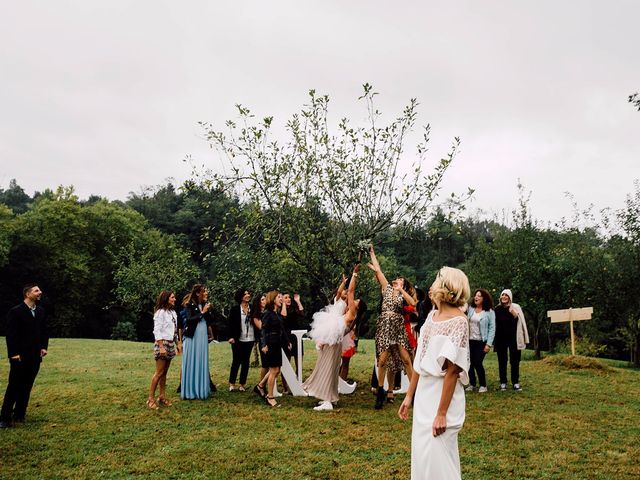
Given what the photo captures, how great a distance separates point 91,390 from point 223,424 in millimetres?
4954

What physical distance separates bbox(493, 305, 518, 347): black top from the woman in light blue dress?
22.1 feet

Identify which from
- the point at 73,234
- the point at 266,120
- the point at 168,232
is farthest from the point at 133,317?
the point at 266,120

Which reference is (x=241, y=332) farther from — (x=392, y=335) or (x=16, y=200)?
(x=16, y=200)

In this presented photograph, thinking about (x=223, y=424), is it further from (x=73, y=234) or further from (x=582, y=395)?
(x=73, y=234)

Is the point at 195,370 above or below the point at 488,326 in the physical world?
below

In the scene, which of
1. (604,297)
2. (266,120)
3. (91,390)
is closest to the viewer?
(266,120)

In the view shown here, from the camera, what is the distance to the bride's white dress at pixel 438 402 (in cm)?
428

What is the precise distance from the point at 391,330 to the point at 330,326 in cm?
123

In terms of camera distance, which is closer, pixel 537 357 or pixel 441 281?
pixel 441 281

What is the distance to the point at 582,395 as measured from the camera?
471 inches

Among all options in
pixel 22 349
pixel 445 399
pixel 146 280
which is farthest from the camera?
pixel 146 280

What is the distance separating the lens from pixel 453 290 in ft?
14.5

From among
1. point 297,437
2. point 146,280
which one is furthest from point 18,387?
point 146,280

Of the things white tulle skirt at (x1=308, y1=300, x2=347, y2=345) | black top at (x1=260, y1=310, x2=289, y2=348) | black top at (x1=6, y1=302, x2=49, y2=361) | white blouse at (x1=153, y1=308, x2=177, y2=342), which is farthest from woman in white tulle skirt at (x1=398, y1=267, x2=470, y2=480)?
black top at (x1=6, y1=302, x2=49, y2=361)
